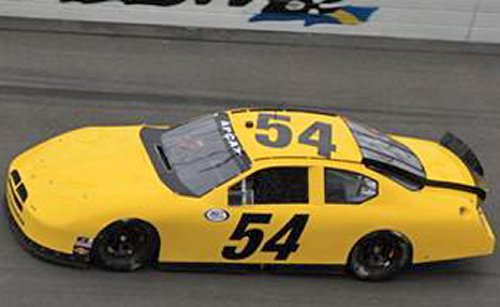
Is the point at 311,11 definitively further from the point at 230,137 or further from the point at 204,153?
the point at 204,153

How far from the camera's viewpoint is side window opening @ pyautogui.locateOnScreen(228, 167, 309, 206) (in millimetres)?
9344

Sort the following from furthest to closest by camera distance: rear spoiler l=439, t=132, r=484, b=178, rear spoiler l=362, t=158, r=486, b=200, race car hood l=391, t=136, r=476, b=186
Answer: rear spoiler l=439, t=132, r=484, b=178
race car hood l=391, t=136, r=476, b=186
rear spoiler l=362, t=158, r=486, b=200

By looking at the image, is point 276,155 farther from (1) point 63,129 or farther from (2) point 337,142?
(1) point 63,129

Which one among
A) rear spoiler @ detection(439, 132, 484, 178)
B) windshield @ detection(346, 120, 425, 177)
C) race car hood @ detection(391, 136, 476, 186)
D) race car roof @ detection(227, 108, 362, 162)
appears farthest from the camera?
rear spoiler @ detection(439, 132, 484, 178)

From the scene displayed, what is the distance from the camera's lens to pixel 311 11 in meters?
17.9

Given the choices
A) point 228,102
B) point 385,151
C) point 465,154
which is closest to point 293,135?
point 385,151

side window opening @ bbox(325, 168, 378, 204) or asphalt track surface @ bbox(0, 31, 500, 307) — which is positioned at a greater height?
side window opening @ bbox(325, 168, 378, 204)

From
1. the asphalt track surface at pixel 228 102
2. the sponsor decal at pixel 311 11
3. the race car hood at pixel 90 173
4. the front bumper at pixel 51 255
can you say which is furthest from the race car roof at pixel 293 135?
the sponsor decal at pixel 311 11

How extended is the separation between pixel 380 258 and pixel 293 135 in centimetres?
143

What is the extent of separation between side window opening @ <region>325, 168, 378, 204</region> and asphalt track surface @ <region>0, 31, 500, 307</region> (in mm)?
798

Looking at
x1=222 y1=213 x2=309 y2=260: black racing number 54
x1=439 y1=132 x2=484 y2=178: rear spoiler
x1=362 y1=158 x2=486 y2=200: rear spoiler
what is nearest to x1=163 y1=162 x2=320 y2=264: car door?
x1=222 y1=213 x2=309 y2=260: black racing number 54

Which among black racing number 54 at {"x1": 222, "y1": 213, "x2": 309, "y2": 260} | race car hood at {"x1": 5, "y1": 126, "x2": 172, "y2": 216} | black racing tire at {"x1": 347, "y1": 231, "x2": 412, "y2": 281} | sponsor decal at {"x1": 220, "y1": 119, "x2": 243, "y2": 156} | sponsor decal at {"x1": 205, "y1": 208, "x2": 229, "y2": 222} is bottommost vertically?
black racing tire at {"x1": 347, "y1": 231, "x2": 412, "y2": 281}

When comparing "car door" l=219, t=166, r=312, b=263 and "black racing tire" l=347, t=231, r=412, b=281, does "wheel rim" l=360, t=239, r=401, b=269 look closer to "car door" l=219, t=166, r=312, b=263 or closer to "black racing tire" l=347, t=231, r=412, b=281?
"black racing tire" l=347, t=231, r=412, b=281

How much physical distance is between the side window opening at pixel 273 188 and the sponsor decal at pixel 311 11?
28.6 feet
